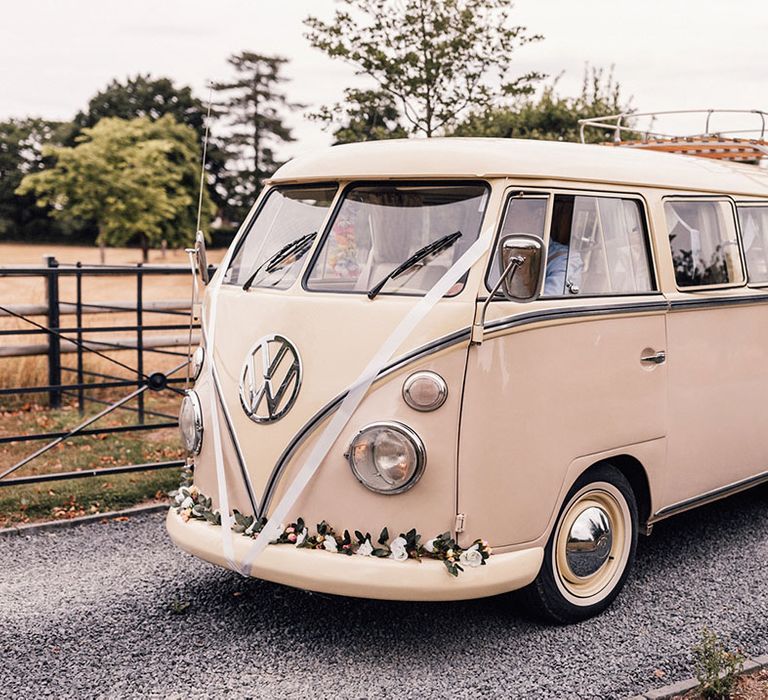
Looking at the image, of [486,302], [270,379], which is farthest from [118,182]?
[486,302]

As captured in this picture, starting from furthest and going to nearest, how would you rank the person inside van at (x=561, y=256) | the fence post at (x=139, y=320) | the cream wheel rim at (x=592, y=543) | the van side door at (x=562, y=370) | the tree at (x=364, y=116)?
the tree at (x=364, y=116)
the fence post at (x=139, y=320)
the cream wheel rim at (x=592, y=543)
the person inside van at (x=561, y=256)
the van side door at (x=562, y=370)

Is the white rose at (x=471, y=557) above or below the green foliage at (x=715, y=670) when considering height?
above

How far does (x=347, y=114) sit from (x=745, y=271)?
29.6ft

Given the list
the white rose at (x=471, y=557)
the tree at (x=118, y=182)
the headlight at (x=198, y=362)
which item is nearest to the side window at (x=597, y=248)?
the white rose at (x=471, y=557)

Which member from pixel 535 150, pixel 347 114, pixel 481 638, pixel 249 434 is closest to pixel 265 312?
pixel 249 434

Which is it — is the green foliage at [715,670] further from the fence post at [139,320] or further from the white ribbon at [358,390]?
the fence post at [139,320]

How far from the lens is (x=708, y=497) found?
5746 mm

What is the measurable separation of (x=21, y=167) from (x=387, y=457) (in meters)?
66.6

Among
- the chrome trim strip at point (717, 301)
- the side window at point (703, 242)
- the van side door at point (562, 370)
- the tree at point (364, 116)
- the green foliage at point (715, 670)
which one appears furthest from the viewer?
the tree at point (364, 116)

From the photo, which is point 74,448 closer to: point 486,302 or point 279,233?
point 279,233

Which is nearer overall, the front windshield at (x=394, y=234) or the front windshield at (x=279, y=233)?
the front windshield at (x=394, y=234)

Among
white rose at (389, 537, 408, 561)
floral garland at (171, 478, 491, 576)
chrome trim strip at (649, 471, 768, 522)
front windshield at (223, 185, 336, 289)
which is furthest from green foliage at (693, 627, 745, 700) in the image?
front windshield at (223, 185, 336, 289)

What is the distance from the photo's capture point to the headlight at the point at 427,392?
4.20 m

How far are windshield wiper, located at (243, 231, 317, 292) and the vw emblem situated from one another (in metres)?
0.49
